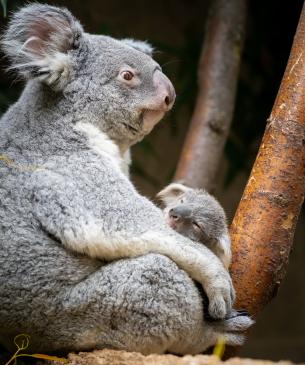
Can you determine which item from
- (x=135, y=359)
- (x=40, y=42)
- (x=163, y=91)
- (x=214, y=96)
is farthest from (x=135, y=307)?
(x=214, y=96)

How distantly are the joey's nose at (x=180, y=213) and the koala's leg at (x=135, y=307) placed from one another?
0.34 m

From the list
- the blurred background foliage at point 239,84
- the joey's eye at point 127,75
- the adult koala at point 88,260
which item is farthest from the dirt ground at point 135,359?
the blurred background foliage at point 239,84

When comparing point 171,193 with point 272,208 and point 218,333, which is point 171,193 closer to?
point 272,208

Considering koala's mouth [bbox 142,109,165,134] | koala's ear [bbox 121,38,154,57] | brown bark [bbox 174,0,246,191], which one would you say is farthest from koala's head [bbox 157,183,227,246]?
brown bark [bbox 174,0,246,191]

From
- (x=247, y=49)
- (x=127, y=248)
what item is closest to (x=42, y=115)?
(x=127, y=248)

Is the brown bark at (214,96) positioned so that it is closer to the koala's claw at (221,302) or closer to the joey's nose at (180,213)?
the joey's nose at (180,213)

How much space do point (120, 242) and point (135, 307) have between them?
29 cm

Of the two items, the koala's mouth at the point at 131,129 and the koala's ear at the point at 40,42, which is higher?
the koala's ear at the point at 40,42

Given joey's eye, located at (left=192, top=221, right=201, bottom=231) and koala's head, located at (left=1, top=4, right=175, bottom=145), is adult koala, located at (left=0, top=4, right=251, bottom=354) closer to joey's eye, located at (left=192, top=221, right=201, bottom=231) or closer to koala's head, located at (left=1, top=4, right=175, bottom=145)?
koala's head, located at (left=1, top=4, right=175, bottom=145)

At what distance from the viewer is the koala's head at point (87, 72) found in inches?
131

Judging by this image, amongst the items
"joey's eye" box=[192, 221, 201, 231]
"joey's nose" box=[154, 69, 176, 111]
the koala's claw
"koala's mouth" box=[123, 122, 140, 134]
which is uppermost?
"joey's nose" box=[154, 69, 176, 111]

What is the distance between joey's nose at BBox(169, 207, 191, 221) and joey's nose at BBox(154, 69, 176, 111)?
576 mm

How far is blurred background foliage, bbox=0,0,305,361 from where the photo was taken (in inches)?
237

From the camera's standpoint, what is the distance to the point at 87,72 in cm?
341
